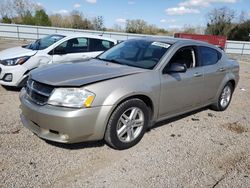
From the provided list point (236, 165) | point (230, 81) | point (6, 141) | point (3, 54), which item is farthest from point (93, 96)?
point (3, 54)

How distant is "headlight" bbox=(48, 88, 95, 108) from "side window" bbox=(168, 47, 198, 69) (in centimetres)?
167

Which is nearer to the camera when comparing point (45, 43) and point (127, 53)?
point (127, 53)

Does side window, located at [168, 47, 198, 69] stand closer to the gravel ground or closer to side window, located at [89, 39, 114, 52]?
the gravel ground

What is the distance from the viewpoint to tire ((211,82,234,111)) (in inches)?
229

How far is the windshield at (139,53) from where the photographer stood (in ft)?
14.0

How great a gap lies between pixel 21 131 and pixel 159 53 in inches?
100

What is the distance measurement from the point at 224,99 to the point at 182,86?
2.08m

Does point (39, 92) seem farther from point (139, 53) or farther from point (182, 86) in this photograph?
point (182, 86)

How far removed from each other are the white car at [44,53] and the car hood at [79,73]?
1334 millimetres

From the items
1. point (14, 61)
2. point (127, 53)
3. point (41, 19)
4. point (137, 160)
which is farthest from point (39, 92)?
point (41, 19)

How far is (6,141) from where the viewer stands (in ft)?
12.6

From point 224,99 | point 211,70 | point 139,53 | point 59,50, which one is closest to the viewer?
point 139,53

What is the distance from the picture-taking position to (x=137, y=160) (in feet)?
11.7

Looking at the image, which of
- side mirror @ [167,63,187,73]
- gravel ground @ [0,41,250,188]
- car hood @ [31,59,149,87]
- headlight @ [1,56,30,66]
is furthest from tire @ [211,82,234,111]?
headlight @ [1,56,30,66]
